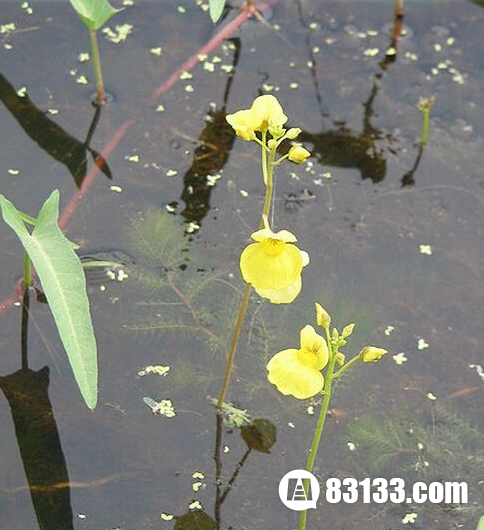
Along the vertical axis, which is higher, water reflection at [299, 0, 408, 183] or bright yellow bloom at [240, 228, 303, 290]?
bright yellow bloom at [240, 228, 303, 290]

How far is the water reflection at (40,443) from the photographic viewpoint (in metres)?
2.98

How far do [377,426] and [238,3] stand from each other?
A: 203 cm

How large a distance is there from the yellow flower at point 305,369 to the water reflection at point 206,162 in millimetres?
1210

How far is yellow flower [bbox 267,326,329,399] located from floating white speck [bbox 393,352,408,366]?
33.9 inches

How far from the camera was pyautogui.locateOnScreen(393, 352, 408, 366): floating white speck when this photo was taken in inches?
134

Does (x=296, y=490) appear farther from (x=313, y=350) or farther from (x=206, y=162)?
(x=206, y=162)

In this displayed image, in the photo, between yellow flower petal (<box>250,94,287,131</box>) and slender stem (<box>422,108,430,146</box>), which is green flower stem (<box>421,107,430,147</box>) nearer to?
slender stem (<box>422,108,430,146</box>)

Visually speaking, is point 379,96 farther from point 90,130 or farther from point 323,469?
point 323,469

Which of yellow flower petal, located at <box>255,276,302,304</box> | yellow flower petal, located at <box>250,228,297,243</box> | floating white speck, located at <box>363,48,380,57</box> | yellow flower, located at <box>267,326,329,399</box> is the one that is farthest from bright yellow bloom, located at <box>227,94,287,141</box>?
floating white speck, located at <box>363,48,380,57</box>

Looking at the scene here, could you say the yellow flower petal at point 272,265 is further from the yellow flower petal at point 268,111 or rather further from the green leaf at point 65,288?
the green leaf at point 65,288

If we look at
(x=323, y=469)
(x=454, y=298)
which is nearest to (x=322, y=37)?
(x=454, y=298)

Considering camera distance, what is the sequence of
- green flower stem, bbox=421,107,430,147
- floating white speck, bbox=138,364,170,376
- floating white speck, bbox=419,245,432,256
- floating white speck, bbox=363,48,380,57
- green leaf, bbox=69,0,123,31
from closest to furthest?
floating white speck, bbox=138,364,170,376 → floating white speck, bbox=419,245,432,256 → green leaf, bbox=69,0,123,31 → green flower stem, bbox=421,107,430,147 → floating white speck, bbox=363,48,380,57

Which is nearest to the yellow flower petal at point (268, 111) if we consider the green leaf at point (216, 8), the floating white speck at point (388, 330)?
the green leaf at point (216, 8)

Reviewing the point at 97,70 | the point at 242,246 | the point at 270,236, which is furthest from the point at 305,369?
the point at 97,70
